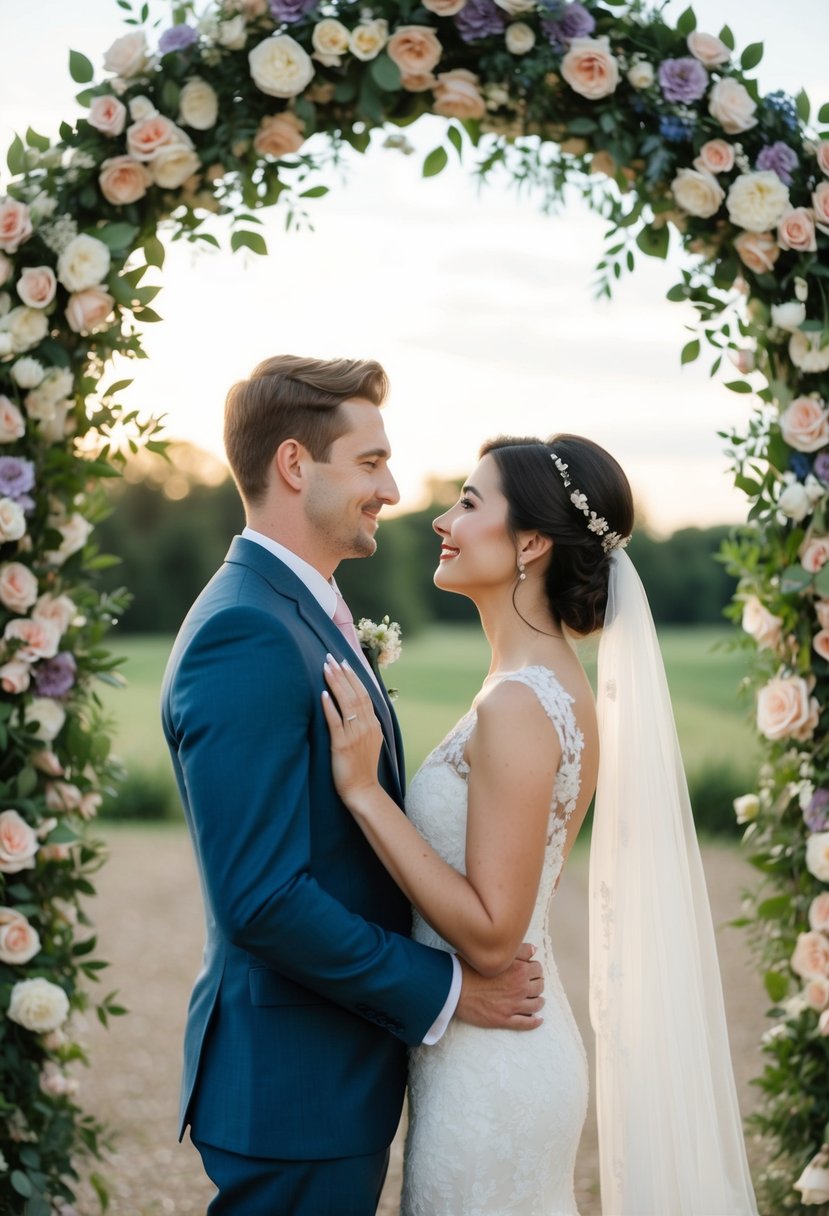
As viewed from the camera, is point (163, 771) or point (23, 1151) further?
point (163, 771)

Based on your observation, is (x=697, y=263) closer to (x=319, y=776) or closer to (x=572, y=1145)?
(x=319, y=776)

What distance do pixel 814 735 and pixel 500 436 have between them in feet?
4.65

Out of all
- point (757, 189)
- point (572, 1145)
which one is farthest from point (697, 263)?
point (572, 1145)

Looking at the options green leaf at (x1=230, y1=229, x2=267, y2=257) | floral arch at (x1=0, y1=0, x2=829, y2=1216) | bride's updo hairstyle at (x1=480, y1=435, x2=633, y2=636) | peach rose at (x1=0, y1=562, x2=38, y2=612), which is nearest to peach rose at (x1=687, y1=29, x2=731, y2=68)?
floral arch at (x1=0, y1=0, x2=829, y2=1216)

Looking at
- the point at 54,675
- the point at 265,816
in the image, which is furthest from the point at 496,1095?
the point at 54,675

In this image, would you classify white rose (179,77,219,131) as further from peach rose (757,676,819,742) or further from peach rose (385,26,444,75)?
peach rose (757,676,819,742)

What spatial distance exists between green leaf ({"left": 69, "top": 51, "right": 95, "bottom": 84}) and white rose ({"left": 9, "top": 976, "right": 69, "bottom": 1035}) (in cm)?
256

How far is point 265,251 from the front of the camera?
3.51 meters

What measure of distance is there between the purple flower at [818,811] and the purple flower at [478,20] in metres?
2.47

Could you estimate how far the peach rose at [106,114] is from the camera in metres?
3.35

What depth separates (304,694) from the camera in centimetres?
260

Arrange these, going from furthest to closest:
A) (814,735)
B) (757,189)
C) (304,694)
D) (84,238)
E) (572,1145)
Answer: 1. (814,735)
2. (757,189)
3. (84,238)
4. (572,1145)
5. (304,694)

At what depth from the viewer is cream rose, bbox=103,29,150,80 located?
11.0ft

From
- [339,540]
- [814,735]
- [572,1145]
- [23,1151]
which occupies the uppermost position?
[339,540]
